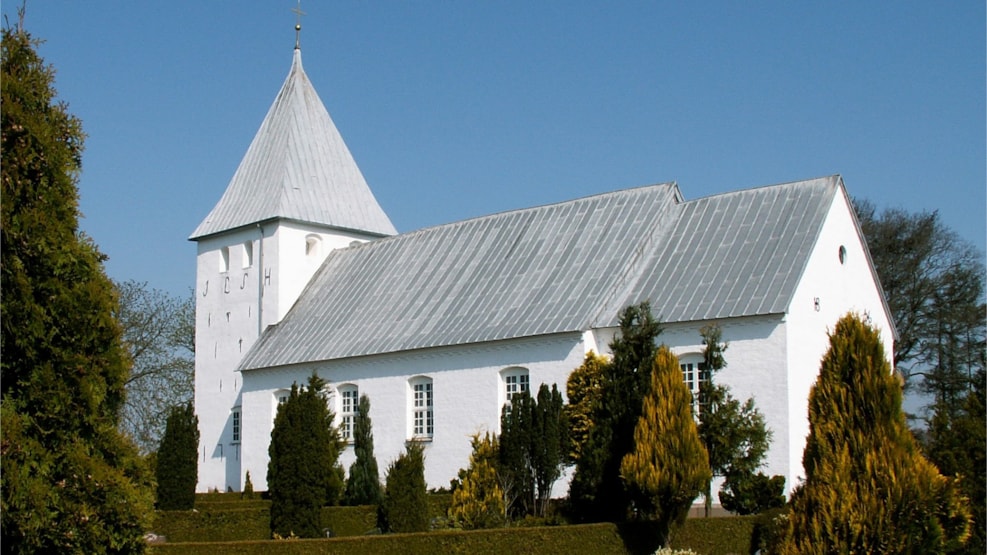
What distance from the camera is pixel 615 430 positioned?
1605 cm

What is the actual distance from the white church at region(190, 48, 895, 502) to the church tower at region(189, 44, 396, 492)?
6cm

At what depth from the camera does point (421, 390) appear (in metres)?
25.6

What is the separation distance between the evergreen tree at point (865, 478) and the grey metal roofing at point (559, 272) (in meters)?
8.99

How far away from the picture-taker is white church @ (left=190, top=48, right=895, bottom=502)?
20750mm

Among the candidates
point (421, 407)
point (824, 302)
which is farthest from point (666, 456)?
point (421, 407)

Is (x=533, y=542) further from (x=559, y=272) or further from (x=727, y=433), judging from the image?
(x=559, y=272)

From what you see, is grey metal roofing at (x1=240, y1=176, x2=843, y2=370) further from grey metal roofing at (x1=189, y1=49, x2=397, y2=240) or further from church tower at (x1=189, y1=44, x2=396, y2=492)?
grey metal roofing at (x1=189, y1=49, x2=397, y2=240)

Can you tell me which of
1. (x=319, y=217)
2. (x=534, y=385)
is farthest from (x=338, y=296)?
(x=534, y=385)

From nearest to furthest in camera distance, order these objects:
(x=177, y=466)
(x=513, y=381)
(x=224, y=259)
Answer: (x=177, y=466) → (x=513, y=381) → (x=224, y=259)

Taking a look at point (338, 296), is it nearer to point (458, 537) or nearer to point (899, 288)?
point (458, 537)

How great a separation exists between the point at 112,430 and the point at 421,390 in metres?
16.8

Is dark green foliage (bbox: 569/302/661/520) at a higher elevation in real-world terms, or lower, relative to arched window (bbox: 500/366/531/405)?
lower

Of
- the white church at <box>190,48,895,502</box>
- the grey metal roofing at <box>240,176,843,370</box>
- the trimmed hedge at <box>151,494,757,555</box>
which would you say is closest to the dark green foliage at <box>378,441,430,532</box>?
the trimmed hedge at <box>151,494,757,555</box>

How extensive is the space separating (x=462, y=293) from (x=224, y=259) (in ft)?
31.6
